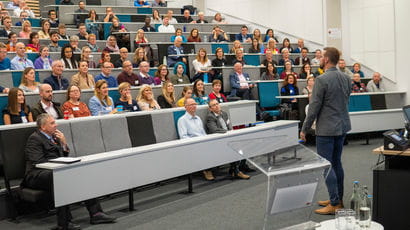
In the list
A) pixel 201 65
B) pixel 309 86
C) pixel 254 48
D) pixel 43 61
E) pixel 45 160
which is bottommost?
pixel 45 160

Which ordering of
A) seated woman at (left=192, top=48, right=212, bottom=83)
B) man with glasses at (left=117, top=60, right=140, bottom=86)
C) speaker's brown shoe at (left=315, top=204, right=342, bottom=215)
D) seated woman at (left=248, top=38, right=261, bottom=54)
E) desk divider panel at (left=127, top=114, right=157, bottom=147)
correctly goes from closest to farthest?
speaker's brown shoe at (left=315, top=204, right=342, bottom=215) → desk divider panel at (left=127, top=114, right=157, bottom=147) → man with glasses at (left=117, top=60, right=140, bottom=86) → seated woman at (left=192, top=48, right=212, bottom=83) → seated woman at (left=248, top=38, right=261, bottom=54)

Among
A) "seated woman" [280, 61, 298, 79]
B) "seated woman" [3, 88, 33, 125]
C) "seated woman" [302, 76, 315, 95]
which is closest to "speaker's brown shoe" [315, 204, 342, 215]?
"seated woman" [3, 88, 33, 125]

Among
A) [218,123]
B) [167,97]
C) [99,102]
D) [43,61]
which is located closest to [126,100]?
[99,102]

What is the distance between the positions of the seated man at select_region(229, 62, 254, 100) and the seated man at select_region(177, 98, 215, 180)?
257cm

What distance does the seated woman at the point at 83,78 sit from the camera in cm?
714

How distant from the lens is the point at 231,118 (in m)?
7.31

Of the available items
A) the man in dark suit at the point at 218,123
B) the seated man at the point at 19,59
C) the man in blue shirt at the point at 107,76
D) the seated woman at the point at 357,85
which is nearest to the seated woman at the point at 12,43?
the seated man at the point at 19,59

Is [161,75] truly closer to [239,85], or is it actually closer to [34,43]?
[239,85]

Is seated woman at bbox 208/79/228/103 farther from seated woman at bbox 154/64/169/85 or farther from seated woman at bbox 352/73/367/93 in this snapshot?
seated woman at bbox 352/73/367/93

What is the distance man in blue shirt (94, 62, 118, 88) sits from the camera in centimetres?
756

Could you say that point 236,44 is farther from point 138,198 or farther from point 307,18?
point 138,198

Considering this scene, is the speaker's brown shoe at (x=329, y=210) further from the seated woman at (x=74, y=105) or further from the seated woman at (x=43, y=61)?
the seated woman at (x=43, y=61)

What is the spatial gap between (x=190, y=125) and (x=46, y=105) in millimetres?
1772

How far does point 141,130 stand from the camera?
5957 millimetres
